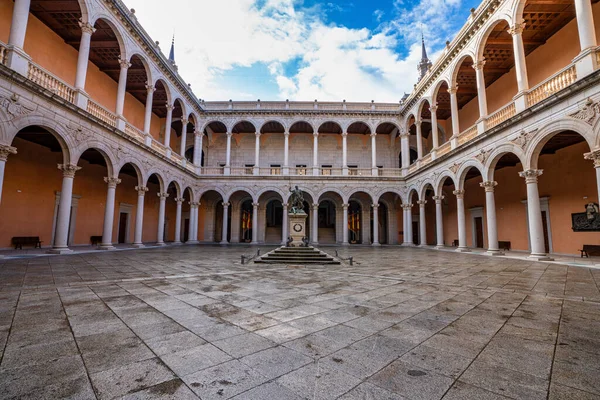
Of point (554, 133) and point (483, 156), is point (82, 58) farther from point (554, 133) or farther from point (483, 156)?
point (554, 133)

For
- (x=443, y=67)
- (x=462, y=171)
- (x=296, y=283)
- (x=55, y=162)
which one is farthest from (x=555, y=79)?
(x=55, y=162)

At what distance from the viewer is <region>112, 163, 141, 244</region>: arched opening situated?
18.8m

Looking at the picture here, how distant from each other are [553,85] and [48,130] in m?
18.7

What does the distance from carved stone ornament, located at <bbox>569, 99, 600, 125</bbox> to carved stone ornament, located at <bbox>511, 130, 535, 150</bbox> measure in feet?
5.90

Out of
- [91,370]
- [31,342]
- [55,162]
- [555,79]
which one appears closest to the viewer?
[91,370]

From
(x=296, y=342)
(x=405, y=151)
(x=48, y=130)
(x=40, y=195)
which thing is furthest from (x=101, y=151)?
(x=405, y=151)

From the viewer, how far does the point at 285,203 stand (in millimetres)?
22578

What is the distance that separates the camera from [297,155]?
26047 millimetres

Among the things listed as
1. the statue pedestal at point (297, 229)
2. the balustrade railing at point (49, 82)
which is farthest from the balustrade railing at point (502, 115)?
the balustrade railing at point (49, 82)

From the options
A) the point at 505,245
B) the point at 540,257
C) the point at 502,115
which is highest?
the point at 502,115

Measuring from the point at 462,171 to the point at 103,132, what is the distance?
18205 mm

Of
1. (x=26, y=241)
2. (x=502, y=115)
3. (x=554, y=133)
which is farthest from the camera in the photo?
(x=26, y=241)

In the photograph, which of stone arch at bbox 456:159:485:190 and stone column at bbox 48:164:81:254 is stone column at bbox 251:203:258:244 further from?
stone arch at bbox 456:159:485:190

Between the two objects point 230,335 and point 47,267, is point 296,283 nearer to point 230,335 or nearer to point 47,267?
point 230,335
